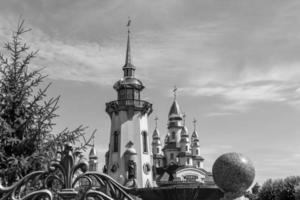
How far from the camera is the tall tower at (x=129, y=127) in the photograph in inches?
2373

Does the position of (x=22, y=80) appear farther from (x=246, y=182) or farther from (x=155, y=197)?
(x=155, y=197)

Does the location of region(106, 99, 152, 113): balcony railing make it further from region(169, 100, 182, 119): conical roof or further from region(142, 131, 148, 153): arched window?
region(169, 100, 182, 119): conical roof

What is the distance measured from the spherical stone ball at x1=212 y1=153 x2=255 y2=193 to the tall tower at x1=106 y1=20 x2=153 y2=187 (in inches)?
1878

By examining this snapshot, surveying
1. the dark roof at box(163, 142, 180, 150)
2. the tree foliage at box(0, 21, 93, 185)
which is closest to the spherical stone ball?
the tree foliage at box(0, 21, 93, 185)

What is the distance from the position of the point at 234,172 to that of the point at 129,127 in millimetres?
51050

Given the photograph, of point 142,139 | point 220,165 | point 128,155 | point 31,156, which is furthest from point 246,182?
point 142,139

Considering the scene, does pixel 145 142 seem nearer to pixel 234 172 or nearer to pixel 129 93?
pixel 129 93

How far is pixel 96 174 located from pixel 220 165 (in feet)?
20.1

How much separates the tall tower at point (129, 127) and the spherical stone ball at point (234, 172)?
157 ft

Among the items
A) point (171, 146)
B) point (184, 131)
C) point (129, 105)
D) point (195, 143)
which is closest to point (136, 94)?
point (129, 105)

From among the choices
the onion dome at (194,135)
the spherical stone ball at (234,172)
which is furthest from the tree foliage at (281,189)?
the onion dome at (194,135)

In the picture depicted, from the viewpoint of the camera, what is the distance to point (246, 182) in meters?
10.9

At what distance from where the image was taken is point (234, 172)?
10.9m

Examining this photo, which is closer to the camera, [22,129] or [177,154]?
[22,129]
